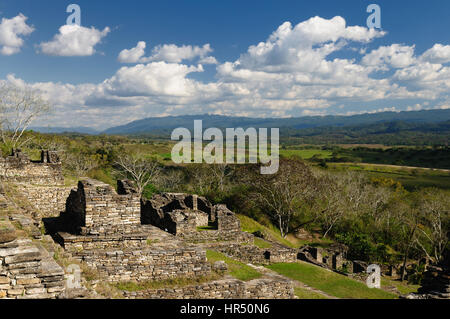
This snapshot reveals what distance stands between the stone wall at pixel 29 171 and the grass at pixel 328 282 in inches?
551

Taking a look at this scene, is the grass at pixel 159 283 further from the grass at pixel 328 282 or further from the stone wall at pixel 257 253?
the grass at pixel 328 282

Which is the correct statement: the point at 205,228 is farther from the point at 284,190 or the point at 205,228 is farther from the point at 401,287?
the point at 284,190

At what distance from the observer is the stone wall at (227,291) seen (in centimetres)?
929

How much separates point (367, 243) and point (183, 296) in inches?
1058

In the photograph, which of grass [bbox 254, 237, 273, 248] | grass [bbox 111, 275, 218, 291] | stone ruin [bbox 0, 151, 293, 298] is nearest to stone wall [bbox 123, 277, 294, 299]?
stone ruin [bbox 0, 151, 293, 298]

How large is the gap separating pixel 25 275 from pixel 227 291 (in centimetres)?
565

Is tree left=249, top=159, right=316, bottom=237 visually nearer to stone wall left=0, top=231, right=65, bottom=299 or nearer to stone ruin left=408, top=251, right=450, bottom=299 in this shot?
stone ruin left=408, top=251, right=450, bottom=299

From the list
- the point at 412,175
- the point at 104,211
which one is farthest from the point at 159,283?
the point at 412,175

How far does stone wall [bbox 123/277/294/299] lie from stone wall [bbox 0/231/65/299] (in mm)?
2792

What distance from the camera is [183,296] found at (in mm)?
9445

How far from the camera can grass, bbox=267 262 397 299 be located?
56.6ft

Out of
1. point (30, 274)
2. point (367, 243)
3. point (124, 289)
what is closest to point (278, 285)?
point (124, 289)

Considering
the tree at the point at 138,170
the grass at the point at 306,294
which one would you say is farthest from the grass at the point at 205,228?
the tree at the point at 138,170

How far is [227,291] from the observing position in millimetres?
10055
